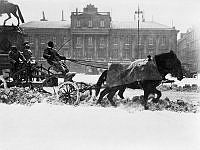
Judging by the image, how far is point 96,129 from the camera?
256 inches

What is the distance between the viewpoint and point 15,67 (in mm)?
9078

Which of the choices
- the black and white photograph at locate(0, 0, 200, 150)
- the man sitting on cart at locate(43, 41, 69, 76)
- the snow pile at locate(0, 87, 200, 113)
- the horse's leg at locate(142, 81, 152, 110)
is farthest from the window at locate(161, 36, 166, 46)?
the man sitting on cart at locate(43, 41, 69, 76)

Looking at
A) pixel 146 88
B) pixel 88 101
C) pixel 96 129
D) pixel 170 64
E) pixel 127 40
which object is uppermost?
pixel 127 40

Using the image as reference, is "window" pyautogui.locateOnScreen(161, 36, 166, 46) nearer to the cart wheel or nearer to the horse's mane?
the horse's mane

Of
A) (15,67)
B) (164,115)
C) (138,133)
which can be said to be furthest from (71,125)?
(15,67)

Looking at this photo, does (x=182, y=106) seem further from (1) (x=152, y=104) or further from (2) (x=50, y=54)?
(2) (x=50, y=54)

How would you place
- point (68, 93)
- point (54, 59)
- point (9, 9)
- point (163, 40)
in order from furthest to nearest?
point (163, 40), point (9, 9), point (54, 59), point (68, 93)

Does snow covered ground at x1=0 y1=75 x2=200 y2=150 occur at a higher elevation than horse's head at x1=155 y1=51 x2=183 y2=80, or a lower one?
lower

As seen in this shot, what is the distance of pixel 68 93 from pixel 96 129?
1.76 m

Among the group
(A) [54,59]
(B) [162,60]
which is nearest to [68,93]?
(A) [54,59]

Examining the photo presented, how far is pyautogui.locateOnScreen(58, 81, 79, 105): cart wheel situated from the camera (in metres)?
7.99

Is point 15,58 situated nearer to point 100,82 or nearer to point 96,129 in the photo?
point 100,82

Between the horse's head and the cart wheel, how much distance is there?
1.88 meters

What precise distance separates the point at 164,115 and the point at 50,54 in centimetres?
300
